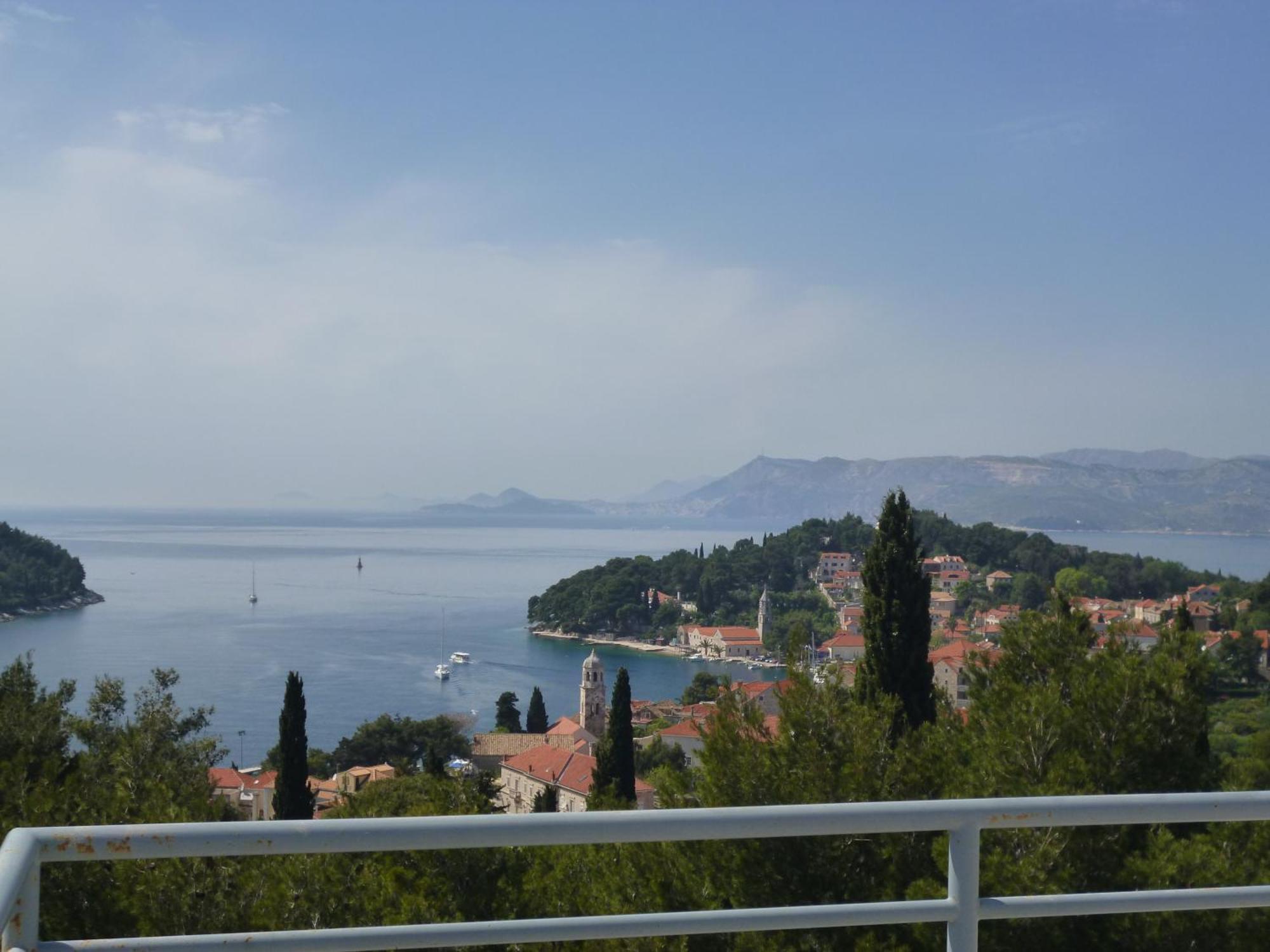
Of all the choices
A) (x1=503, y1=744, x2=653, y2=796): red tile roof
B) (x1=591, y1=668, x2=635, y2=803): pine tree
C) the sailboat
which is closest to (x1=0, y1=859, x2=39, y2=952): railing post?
(x1=591, y1=668, x2=635, y2=803): pine tree

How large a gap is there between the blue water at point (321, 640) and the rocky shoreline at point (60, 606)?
136 centimetres

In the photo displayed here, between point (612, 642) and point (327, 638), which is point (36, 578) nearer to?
point (327, 638)

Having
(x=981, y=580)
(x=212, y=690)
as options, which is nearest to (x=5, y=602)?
(x=212, y=690)

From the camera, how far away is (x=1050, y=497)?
622ft

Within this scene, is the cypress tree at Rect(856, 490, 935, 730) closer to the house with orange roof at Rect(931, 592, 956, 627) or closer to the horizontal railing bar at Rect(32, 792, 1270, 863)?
the horizontal railing bar at Rect(32, 792, 1270, 863)

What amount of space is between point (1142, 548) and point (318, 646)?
363ft

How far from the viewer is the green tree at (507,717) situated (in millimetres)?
42812

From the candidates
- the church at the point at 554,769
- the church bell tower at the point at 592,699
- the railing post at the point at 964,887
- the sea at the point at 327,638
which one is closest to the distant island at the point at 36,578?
the sea at the point at 327,638

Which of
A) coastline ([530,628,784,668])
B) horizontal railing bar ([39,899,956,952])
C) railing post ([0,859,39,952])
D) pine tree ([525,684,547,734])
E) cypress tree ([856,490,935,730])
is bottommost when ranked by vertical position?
coastline ([530,628,784,668])

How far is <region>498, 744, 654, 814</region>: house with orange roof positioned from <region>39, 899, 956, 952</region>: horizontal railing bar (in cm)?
2687

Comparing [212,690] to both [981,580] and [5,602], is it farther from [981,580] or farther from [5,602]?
[981,580]

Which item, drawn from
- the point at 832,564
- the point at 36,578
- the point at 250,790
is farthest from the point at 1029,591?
the point at 36,578

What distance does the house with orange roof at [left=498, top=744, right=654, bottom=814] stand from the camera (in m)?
29.0

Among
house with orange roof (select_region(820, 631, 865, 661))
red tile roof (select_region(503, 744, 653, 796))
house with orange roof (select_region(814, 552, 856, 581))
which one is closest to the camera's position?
red tile roof (select_region(503, 744, 653, 796))
